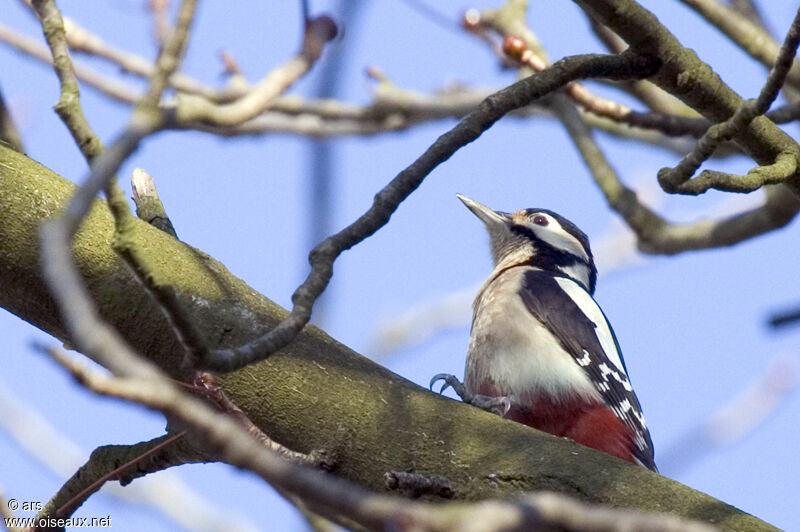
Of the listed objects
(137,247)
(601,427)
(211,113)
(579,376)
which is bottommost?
(137,247)

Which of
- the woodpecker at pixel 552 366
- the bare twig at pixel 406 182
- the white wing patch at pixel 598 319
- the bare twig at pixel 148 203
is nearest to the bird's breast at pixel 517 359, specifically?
the woodpecker at pixel 552 366

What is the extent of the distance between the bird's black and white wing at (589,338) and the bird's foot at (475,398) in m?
0.48

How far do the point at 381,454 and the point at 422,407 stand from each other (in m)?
0.18

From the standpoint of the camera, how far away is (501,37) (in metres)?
5.03

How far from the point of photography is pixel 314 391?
271 centimetres

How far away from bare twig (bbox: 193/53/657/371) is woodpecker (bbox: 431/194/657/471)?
1718 mm

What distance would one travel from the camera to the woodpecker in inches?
174

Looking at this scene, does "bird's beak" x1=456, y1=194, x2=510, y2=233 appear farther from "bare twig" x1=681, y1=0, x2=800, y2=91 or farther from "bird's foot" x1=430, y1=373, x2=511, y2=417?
"bare twig" x1=681, y1=0, x2=800, y2=91

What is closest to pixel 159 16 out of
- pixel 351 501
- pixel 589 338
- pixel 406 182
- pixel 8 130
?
pixel 8 130

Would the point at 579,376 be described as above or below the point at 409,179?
above

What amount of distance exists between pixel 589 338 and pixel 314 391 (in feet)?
8.26

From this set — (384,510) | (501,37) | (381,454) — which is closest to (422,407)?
(381,454)

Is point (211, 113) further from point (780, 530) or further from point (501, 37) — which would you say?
point (501, 37)

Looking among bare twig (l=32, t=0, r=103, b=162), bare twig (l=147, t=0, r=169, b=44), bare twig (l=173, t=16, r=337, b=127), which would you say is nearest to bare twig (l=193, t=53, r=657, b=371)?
bare twig (l=173, t=16, r=337, b=127)
